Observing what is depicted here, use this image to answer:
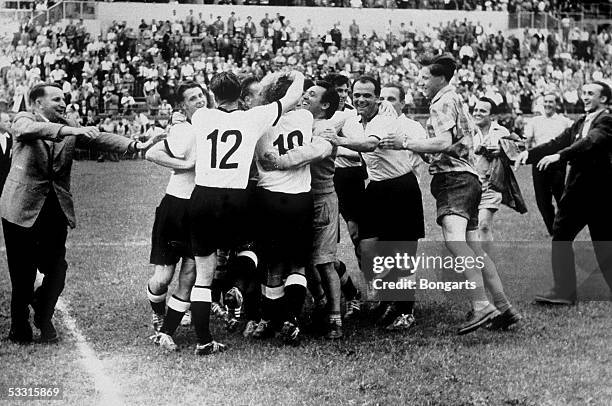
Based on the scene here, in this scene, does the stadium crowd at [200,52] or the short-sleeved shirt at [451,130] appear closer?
the short-sleeved shirt at [451,130]

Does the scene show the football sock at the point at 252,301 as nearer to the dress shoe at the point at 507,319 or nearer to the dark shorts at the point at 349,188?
the dark shorts at the point at 349,188

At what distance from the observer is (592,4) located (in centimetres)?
924

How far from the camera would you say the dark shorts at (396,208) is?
202 inches

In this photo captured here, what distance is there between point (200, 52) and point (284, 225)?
359 centimetres

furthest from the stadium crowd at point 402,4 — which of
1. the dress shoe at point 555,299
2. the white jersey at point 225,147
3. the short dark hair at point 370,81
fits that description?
the dress shoe at point 555,299

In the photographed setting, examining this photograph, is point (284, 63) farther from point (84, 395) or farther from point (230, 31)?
point (84, 395)

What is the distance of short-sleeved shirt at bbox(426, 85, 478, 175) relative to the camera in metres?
4.72

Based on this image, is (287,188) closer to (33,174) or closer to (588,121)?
(33,174)

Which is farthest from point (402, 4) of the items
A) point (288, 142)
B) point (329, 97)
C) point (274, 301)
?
point (274, 301)

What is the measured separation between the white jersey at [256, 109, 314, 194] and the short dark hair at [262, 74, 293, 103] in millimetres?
134

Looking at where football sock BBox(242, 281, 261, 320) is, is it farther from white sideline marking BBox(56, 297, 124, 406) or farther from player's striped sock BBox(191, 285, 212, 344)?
white sideline marking BBox(56, 297, 124, 406)

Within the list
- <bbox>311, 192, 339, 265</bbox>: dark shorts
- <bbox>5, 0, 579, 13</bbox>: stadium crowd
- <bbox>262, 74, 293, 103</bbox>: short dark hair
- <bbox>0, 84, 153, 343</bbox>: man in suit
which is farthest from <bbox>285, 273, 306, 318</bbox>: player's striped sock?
<bbox>5, 0, 579, 13</bbox>: stadium crowd

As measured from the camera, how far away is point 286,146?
Answer: 4578 millimetres

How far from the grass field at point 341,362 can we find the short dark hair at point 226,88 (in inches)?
55.8
